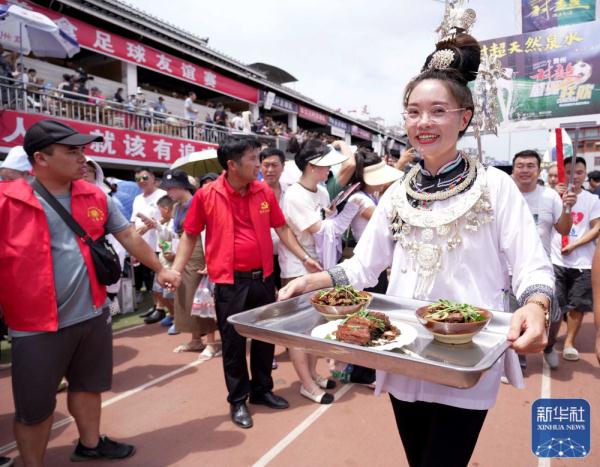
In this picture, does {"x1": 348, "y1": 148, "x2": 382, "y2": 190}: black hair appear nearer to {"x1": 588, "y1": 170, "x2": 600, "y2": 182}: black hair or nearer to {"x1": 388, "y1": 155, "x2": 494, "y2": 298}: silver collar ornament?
{"x1": 388, "y1": 155, "x2": 494, "y2": 298}: silver collar ornament

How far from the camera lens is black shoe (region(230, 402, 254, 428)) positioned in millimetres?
3088

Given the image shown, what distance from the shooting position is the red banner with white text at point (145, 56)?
499 inches

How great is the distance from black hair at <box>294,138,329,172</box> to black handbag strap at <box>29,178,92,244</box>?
74.9 inches

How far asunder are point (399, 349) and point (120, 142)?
11.4 m

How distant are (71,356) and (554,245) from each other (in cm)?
460

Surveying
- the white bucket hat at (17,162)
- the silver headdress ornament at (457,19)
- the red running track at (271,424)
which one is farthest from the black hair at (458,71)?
the white bucket hat at (17,162)

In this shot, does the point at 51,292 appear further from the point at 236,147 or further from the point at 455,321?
the point at 455,321

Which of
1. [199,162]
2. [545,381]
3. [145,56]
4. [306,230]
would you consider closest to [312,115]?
[145,56]

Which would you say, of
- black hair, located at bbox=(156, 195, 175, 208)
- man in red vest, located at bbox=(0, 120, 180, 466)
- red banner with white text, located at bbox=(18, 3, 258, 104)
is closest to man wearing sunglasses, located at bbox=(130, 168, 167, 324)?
black hair, located at bbox=(156, 195, 175, 208)

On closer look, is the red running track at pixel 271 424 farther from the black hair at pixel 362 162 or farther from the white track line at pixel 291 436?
the black hair at pixel 362 162

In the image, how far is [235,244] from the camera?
312cm

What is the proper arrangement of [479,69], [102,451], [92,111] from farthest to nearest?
[92,111], [102,451], [479,69]

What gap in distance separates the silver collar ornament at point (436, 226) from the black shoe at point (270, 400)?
2124mm

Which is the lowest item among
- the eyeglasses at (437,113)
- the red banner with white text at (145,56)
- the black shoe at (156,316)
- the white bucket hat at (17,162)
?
the black shoe at (156,316)
